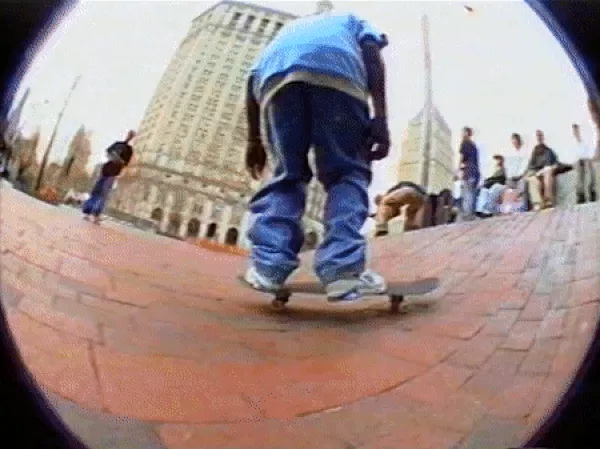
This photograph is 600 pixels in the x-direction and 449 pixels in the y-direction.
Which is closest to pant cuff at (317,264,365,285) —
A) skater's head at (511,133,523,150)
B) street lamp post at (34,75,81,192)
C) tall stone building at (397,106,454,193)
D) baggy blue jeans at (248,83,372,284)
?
baggy blue jeans at (248,83,372,284)

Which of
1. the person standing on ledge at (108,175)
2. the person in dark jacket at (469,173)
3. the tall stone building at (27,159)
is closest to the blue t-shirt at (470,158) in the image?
the person in dark jacket at (469,173)

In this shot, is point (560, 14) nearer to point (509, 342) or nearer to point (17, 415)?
point (509, 342)

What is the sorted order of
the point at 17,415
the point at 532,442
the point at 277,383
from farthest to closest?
the point at 17,415 < the point at 532,442 < the point at 277,383

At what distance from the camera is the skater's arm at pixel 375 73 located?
1224 mm

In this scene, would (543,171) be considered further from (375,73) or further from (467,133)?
(375,73)

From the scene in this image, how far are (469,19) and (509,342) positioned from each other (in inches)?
15.1

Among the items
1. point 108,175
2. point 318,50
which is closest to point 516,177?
point 318,50

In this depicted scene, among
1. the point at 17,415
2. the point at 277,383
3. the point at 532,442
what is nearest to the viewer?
the point at 277,383

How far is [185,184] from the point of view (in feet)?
4.01

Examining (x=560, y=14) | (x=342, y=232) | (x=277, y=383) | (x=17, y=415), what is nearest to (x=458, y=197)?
(x=342, y=232)

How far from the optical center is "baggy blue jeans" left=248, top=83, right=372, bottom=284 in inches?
48.4

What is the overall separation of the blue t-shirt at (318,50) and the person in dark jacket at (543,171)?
0.74 ft

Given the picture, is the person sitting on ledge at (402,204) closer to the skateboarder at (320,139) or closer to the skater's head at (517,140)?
the skateboarder at (320,139)

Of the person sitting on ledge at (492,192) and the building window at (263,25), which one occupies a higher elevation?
the building window at (263,25)
